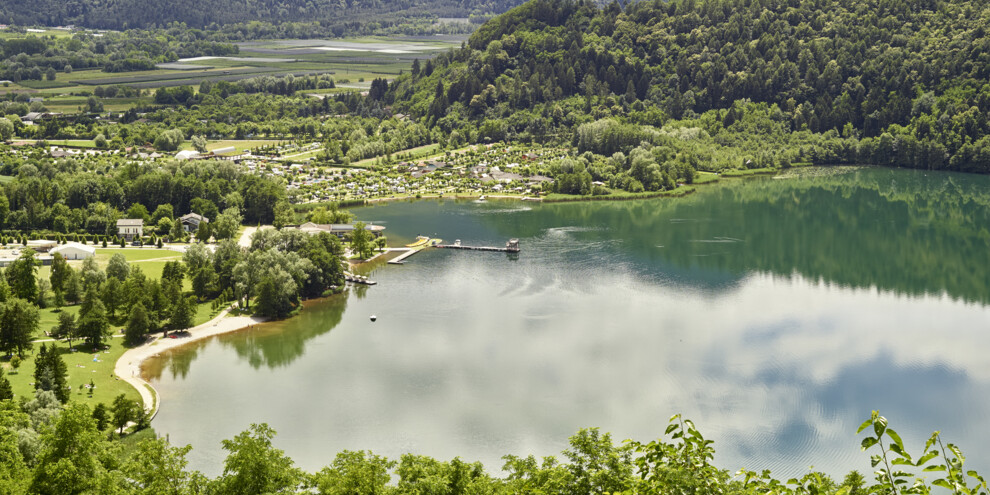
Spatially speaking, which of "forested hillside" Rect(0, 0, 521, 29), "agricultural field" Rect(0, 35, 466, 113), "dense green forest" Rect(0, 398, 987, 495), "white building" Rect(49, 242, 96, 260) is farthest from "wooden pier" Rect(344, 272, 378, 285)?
"forested hillside" Rect(0, 0, 521, 29)

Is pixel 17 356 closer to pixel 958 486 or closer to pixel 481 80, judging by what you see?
pixel 958 486

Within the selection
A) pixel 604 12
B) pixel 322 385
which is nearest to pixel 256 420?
pixel 322 385

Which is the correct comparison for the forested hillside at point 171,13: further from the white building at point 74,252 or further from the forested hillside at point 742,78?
the white building at point 74,252

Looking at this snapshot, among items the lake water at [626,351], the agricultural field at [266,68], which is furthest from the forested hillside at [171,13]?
the lake water at [626,351]

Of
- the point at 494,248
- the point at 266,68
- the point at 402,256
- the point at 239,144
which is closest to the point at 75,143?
the point at 239,144

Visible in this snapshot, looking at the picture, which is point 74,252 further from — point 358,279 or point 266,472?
point 266,472

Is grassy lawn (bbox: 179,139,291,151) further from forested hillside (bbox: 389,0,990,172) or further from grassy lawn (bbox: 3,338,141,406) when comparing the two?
grassy lawn (bbox: 3,338,141,406)
